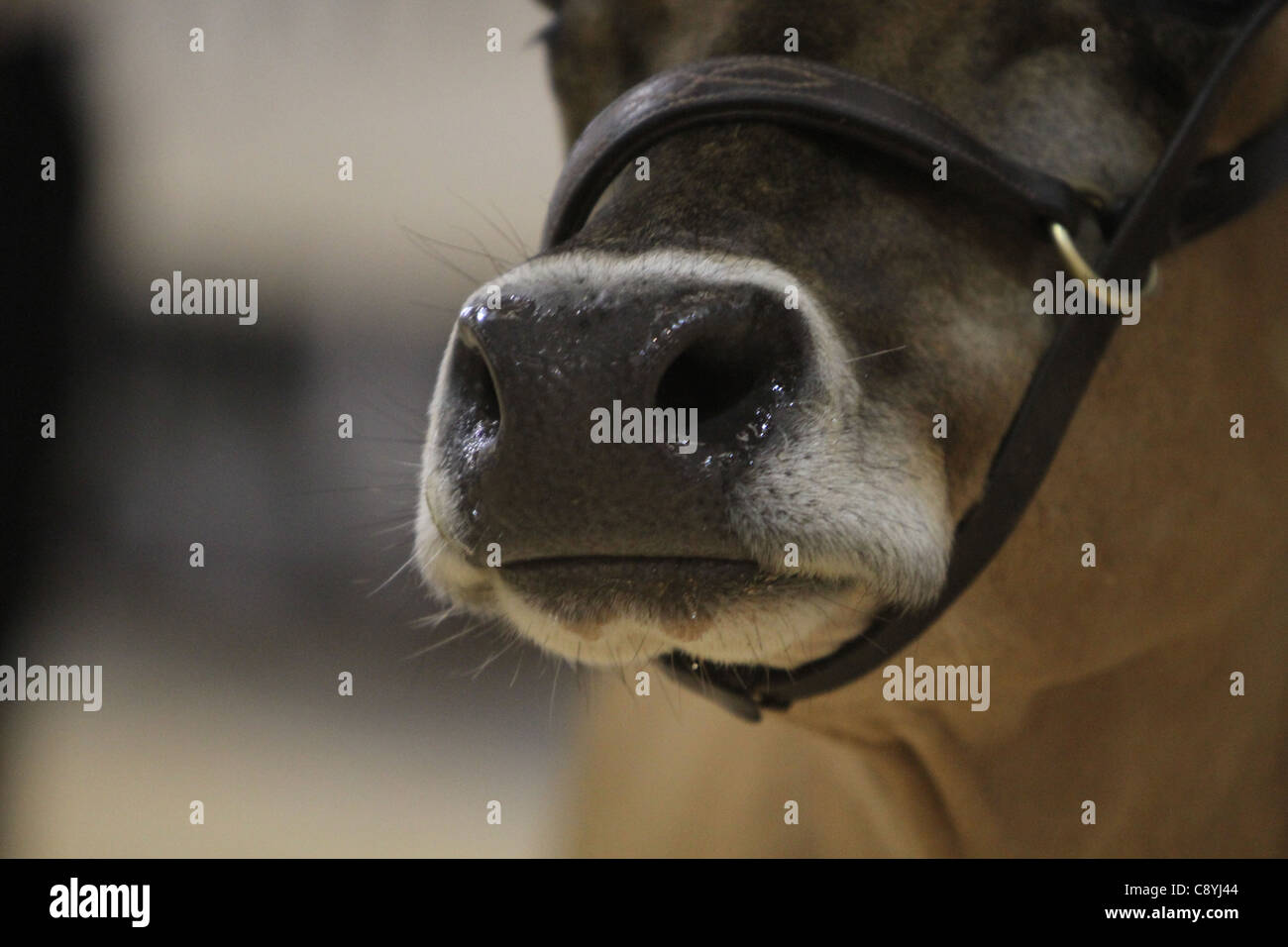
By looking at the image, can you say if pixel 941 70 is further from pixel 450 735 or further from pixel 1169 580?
pixel 450 735

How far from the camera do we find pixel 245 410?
5.07 metres

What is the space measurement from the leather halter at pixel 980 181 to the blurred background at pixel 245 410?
7.64ft

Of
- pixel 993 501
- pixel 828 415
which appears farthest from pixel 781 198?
pixel 993 501

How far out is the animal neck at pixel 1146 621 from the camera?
1310 mm

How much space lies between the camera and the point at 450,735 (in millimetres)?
4734

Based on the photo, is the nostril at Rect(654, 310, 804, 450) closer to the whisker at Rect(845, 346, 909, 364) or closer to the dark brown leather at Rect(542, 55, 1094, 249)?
the whisker at Rect(845, 346, 909, 364)

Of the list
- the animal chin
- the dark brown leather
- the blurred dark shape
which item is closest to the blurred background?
the blurred dark shape

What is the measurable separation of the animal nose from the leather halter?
26 centimetres

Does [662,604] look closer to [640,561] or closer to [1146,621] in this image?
[640,561]

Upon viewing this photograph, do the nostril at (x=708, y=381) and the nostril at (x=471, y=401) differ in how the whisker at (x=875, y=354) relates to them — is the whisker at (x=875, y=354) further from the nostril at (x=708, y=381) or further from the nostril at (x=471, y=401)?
the nostril at (x=471, y=401)

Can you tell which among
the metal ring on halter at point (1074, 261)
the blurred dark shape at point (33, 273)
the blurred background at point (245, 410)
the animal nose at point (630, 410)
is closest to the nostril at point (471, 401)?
the animal nose at point (630, 410)

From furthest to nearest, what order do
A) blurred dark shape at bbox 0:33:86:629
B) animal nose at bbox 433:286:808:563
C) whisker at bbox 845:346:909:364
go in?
blurred dark shape at bbox 0:33:86:629
whisker at bbox 845:346:909:364
animal nose at bbox 433:286:808:563

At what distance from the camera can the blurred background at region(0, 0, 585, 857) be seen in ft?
13.4

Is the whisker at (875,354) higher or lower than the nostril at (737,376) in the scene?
higher
